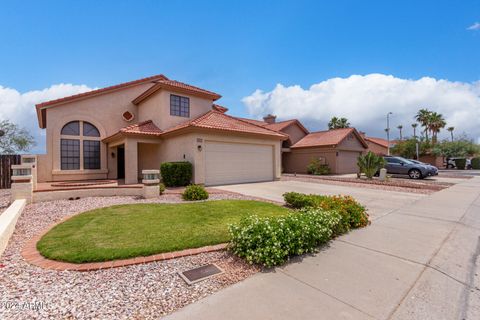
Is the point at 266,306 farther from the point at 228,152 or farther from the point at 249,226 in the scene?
the point at 228,152

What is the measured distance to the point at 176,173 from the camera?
1205 centimetres

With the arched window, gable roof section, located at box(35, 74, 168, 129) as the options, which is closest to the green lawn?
the arched window

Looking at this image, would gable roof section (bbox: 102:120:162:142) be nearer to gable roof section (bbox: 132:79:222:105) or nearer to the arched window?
the arched window

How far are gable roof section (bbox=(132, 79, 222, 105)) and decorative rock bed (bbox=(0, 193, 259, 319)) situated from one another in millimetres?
11810

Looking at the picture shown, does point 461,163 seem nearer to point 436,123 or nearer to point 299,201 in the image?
point 436,123

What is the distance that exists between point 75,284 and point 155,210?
398 centimetres

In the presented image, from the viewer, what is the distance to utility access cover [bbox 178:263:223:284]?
3.26m

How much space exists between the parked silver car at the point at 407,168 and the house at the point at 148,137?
1077 cm

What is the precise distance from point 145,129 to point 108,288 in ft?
41.3

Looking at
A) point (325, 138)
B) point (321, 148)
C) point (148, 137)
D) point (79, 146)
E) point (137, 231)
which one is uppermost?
point (325, 138)

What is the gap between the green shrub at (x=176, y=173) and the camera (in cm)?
1207

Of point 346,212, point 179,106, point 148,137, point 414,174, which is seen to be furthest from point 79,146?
point 414,174

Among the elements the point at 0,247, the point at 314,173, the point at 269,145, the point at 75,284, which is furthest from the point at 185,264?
the point at 314,173

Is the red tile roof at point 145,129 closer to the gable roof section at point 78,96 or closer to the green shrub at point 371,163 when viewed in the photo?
the gable roof section at point 78,96
